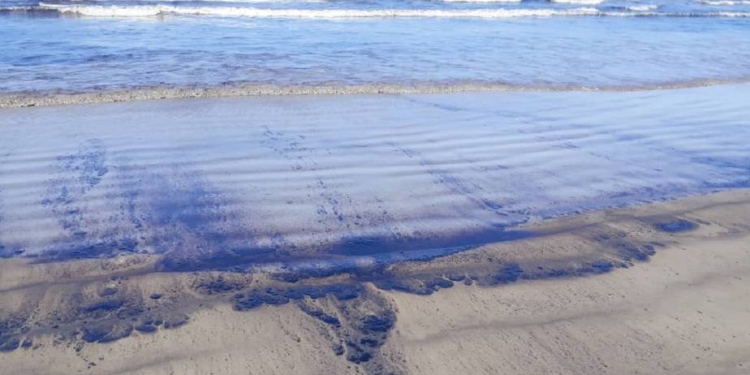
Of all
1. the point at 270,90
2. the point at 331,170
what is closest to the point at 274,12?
the point at 270,90

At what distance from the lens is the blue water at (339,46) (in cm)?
1012

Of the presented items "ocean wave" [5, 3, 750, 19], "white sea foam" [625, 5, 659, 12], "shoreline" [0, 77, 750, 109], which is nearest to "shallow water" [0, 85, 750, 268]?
"shoreline" [0, 77, 750, 109]

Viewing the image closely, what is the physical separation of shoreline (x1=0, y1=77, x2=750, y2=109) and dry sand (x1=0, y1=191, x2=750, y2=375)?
194 inches

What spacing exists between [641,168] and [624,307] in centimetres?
283

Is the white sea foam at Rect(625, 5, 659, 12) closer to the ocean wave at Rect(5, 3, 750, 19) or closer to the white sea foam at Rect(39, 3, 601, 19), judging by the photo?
the ocean wave at Rect(5, 3, 750, 19)

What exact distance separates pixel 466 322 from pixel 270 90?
638 cm

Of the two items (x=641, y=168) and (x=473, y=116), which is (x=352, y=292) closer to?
(x=641, y=168)

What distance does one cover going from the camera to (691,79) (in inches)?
432

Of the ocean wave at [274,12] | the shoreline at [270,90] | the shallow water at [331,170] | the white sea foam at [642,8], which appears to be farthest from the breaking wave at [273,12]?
the shallow water at [331,170]

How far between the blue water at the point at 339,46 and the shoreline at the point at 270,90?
0.71ft

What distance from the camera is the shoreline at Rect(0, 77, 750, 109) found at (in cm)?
836

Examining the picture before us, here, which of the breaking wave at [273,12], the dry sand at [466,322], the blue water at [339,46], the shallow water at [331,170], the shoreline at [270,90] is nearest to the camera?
the dry sand at [466,322]

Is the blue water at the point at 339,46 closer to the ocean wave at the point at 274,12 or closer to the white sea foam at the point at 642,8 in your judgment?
the ocean wave at the point at 274,12

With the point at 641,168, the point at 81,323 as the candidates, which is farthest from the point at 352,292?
the point at 641,168
